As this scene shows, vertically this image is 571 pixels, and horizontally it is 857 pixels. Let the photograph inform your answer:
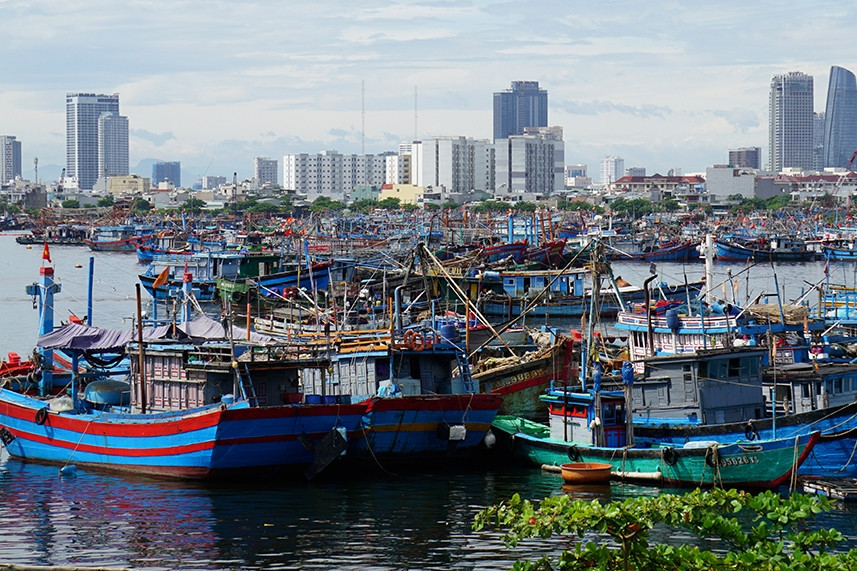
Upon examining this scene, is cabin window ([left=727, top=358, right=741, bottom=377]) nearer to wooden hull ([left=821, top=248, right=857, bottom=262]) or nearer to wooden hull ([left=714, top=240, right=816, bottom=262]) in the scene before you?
wooden hull ([left=714, top=240, right=816, bottom=262])

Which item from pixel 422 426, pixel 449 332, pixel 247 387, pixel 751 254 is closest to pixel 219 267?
pixel 449 332

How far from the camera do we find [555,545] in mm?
24672

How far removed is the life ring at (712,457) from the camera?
94.9 feet

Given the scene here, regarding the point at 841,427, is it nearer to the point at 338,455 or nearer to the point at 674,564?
the point at 338,455

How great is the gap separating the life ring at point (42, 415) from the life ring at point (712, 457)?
1606 cm

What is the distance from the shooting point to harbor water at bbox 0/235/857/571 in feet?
80.0

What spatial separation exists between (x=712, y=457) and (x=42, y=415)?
53.4 feet

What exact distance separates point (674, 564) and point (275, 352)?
17.7 meters

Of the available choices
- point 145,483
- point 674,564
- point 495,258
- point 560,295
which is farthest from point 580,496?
point 495,258

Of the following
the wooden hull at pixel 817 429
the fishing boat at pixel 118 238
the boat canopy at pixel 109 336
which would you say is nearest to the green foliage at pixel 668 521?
the wooden hull at pixel 817 429

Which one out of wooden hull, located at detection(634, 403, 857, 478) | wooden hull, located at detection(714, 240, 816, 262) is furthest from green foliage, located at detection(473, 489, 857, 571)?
wooden hull, located at detection(714, 240, 816, 262)

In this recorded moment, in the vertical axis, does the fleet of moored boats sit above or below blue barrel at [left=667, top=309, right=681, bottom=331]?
below

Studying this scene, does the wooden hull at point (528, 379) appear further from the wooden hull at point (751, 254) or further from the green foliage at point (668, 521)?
the wooden hull at point (751, 254)

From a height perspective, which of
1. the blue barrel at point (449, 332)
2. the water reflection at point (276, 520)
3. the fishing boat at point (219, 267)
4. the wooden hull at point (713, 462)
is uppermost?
the fishing boat at point (219, 267)
